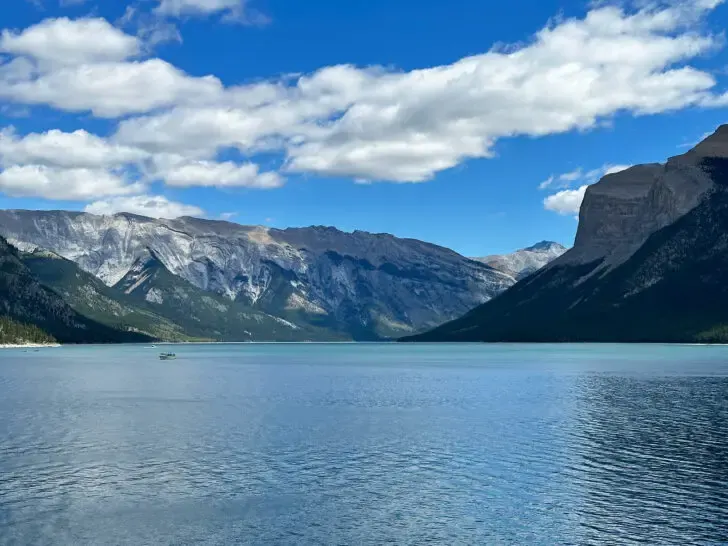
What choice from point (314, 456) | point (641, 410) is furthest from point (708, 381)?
point (314, 456)

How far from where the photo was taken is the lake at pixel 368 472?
5541 centimetres

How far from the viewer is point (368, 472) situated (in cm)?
7512

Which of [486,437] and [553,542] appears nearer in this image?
[553,542]

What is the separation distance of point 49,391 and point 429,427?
98.1 metres

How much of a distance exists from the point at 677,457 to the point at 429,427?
36.3 meters

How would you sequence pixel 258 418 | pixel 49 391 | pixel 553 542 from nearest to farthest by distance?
pixel 553 542
pixel 258 418
pixel 49 391

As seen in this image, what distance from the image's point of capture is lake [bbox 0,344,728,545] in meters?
55.4

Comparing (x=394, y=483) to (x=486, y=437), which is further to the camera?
(x=486, y=437)

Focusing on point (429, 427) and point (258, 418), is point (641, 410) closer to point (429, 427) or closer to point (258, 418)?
point (429, 427)

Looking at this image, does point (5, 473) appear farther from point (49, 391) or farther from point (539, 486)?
point (49, 391)

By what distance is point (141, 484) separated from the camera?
2773 inches

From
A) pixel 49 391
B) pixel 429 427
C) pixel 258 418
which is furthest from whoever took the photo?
pixel 49 391

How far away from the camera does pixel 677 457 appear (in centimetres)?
7962

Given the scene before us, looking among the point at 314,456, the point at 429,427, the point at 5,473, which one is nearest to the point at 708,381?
the point at 429,427
